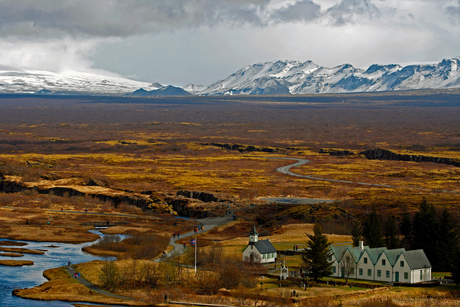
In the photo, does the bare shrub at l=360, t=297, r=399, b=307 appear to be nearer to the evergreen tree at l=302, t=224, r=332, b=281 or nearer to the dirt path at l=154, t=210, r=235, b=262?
the evergreen tree at l=302, t=224, r=332, b=281

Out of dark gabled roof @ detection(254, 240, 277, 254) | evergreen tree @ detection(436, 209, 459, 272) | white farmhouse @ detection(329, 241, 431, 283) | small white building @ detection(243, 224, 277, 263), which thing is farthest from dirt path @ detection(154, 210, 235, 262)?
evergreen tree @ detection(436, 209, 459, 272)

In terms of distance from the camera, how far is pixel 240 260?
80000 mm

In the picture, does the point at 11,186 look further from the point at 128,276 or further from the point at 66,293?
the point at 66,293

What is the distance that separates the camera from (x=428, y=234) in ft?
257

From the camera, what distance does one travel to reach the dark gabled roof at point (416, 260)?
224 feet

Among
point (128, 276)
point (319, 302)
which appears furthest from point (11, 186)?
point (319, 302)

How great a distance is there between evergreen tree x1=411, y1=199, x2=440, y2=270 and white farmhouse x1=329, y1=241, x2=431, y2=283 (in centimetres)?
719

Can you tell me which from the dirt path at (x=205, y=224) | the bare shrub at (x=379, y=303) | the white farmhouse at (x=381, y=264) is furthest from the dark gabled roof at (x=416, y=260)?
the dirt path at (x=205, y=224)

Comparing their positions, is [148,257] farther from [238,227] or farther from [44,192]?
[44,192]

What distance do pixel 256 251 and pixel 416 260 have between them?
20.0m

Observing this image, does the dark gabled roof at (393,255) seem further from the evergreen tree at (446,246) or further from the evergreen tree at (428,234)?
the evergreen tree at (428,234)

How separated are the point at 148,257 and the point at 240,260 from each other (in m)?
15.6

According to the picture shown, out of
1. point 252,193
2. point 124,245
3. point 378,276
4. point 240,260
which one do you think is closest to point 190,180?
point 252,193

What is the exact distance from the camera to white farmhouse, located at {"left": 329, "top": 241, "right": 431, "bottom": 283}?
6838 cm
